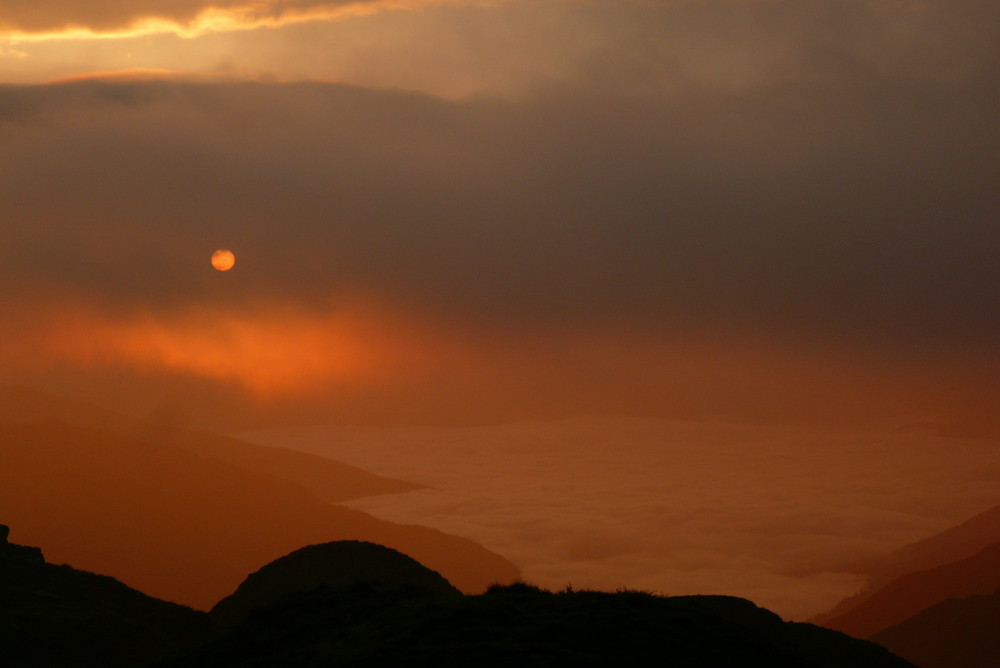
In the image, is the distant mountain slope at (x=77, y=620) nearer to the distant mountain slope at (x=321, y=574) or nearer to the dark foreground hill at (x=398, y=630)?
the dark foreground hill at (x=398, y=630)

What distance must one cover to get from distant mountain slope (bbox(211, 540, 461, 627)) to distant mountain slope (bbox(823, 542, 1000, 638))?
435 feet

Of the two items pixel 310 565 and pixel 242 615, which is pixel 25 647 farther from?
pixel 310 565

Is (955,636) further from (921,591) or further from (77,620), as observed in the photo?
(77,620)

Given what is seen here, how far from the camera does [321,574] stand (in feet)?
137

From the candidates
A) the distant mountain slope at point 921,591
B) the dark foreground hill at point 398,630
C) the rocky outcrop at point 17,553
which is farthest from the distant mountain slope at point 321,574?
the distant mountain slope at point 921,591

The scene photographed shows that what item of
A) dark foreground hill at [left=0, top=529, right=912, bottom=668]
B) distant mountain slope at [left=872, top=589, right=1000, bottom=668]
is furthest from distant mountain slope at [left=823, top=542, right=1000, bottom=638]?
dark foreground hill at [left=0, top=529, right=912, bottom=668]

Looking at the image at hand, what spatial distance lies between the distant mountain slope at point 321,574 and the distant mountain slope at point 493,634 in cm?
1240

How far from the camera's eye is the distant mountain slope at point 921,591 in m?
159

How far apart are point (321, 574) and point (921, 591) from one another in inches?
6161

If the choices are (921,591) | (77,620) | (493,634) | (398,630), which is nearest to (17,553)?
(77,620)

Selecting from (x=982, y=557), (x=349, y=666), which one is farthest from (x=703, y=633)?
(x=982, y=557)

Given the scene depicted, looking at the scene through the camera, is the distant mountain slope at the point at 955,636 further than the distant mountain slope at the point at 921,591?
No

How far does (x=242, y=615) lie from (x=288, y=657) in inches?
729

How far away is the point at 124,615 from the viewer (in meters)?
36.0
